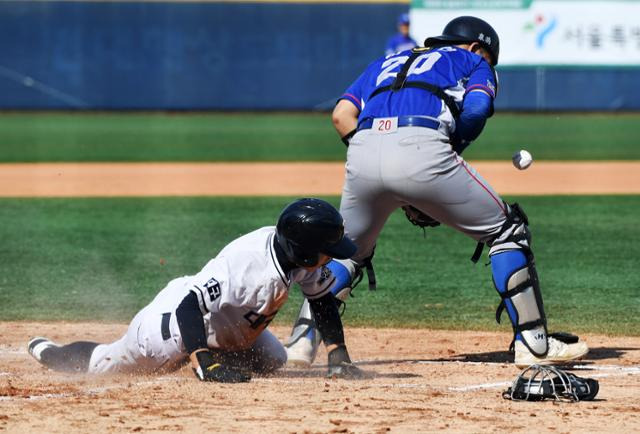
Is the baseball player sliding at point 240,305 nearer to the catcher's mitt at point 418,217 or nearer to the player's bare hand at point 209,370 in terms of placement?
the player's bare hand at point 209,370

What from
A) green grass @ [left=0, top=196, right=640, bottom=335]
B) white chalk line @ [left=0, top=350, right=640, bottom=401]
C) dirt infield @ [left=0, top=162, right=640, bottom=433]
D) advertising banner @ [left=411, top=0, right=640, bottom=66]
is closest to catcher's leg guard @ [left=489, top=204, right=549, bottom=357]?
dirt infield @ [left=0, top=162, right=640, bottom=433]

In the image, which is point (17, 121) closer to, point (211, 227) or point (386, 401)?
point (211, 227)

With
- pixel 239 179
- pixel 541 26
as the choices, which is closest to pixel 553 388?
pixel 239 179

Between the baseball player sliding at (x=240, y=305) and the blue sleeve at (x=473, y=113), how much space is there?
94 cm

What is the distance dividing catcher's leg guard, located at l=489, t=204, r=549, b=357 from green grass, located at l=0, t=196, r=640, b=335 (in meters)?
1.30

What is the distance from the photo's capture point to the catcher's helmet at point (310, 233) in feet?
15.5

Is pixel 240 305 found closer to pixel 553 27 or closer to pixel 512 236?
pixel 512 236

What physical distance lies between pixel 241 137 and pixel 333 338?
1743cm

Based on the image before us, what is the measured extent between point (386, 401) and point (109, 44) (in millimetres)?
24011

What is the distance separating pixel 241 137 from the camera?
22.4 m

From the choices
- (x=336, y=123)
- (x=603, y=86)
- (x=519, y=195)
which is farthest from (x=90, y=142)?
(x=336, y=123)

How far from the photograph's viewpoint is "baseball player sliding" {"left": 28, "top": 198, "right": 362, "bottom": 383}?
15.7 feet

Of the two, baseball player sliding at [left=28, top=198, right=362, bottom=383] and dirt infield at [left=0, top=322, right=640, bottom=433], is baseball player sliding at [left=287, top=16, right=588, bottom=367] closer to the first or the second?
dirt infield at [left=0, top=322, right=640, bottom=433]

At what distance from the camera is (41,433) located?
4.00m
